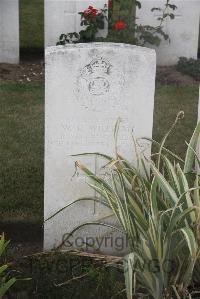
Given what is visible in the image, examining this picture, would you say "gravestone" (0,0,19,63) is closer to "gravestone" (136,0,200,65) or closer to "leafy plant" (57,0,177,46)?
"leafy plant" (57,0,177,46)

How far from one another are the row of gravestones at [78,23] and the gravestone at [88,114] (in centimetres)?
461

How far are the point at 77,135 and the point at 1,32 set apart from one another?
4854mm

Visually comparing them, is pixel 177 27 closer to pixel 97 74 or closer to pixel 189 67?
pixel 189 67

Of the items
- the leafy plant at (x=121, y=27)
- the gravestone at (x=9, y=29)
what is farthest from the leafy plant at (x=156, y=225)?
the gravestone at (x=9, y=29)

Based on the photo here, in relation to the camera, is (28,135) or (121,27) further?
(121,27)

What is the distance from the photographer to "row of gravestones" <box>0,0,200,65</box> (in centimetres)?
843

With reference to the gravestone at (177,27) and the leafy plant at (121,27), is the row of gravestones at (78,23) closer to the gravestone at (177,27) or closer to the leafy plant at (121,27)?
the gravestone at (177,27)

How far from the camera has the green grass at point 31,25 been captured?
9.97m

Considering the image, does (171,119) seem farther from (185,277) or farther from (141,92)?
(185,277)

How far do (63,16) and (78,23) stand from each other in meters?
0.23

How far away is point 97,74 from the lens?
396cm

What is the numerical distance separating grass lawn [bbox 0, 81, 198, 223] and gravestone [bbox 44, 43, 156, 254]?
0.54 m

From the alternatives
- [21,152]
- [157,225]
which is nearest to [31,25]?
[21,152]

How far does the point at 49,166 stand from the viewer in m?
4.16
